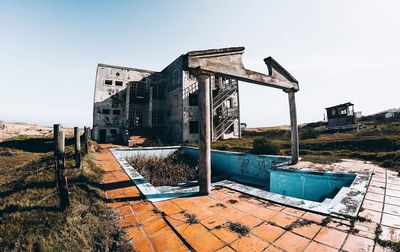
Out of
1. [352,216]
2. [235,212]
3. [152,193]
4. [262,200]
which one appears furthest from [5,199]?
[352,216]

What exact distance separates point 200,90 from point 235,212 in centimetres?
252

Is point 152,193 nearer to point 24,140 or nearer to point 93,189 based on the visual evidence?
Result: point 93,189

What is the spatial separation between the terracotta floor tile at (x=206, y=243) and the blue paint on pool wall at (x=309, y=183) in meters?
3.87

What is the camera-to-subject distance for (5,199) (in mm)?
3299

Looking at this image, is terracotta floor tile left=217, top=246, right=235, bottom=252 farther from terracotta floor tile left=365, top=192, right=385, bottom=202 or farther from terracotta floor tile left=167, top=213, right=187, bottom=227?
terracotta floor tile left=365, top=192, right=385, bottom=202

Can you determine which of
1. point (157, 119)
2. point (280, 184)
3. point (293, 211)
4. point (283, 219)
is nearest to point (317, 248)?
point (283, 219)

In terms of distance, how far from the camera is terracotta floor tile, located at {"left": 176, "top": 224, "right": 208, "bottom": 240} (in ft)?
7.92

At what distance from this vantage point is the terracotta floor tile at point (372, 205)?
10.2 feet

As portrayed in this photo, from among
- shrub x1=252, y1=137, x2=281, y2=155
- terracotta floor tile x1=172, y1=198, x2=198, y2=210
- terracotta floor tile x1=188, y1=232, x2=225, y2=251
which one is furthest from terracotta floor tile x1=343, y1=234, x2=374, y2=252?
shrub x1=252, y1=137, x2=281, y2=155

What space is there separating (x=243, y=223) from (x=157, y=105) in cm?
2088

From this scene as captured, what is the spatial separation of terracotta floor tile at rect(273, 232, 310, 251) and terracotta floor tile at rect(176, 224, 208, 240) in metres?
0.93

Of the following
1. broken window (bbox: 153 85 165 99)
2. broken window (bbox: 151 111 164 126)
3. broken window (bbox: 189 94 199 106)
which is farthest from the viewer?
broken window (bbox: 153 85 165 99)

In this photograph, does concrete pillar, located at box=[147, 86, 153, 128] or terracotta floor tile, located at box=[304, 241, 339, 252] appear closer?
terracotta floor tile, located at box=[304, 241, 339, 252]

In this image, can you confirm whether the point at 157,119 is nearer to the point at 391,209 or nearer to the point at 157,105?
the point at 157,105
